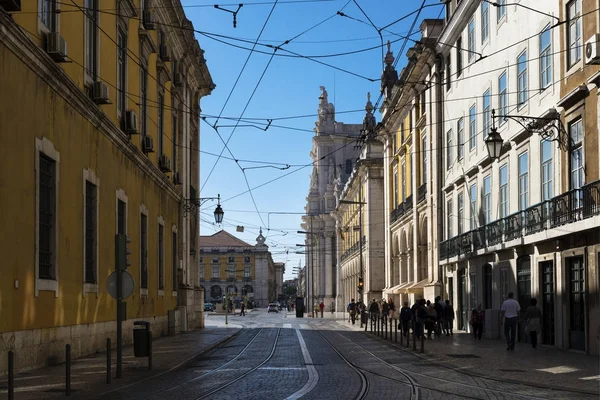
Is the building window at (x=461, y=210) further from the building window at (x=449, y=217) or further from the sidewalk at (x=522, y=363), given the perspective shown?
the sidewalk at (x=522, y=363)

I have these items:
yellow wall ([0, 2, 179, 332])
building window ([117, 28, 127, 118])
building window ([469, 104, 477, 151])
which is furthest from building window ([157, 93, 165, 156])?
building window ([469, 104, 477, 151])

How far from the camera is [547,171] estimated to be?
26250 mm

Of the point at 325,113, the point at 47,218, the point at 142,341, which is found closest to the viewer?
the point at 142,341

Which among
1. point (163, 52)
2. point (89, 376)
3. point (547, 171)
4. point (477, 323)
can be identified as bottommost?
point (89, 376)

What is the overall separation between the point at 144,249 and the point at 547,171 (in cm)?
1396

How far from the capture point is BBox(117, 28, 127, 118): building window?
1070 inches

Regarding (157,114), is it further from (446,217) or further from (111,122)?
(446,217)

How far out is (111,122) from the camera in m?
24.8

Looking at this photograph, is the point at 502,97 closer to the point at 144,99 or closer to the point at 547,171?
the point at 547,171

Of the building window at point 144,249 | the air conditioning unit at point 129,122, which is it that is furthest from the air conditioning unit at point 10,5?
the building window at point 144,249

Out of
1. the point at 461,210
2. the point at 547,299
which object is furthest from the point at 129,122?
the point at 461,210

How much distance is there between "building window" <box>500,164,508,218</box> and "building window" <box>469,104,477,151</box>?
12.1 ft

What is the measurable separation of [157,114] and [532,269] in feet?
50.5

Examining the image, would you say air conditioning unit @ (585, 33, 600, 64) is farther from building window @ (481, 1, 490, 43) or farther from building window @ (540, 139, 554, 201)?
building window @ (481, 1, 490, 43)
